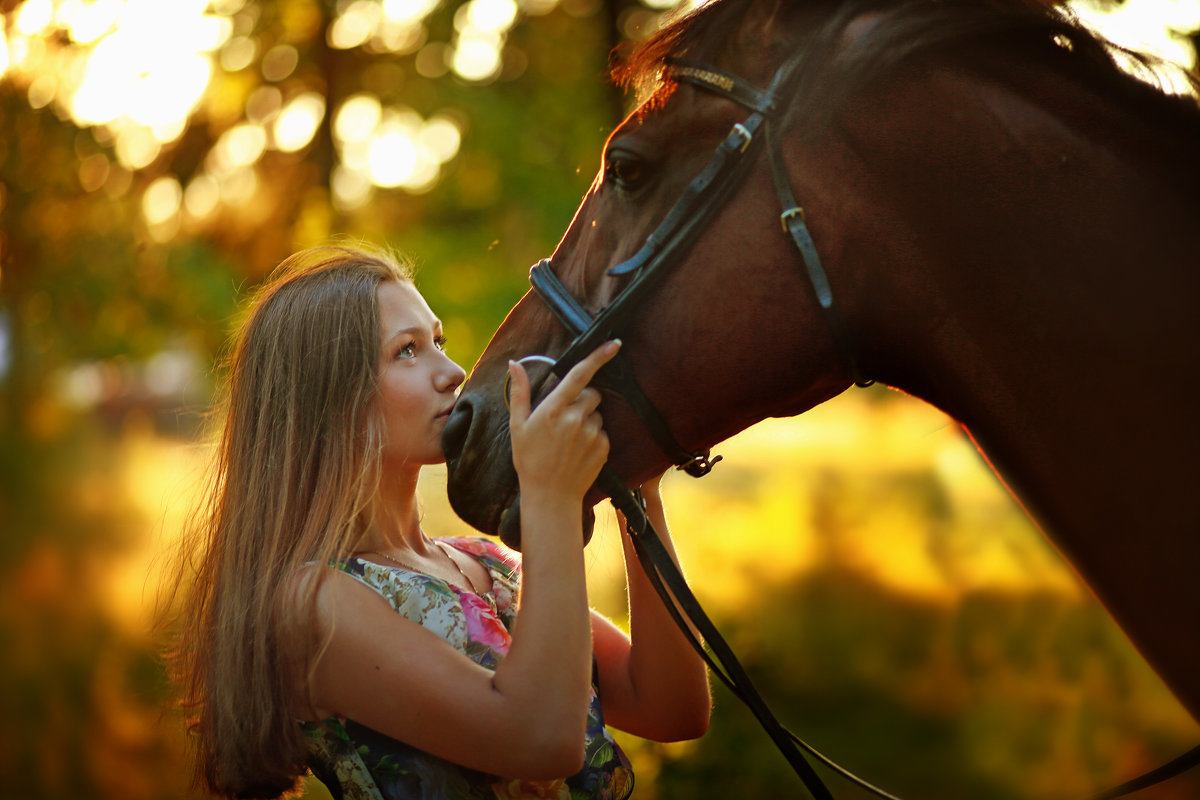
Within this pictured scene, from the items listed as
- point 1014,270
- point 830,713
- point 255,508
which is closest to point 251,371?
point 255,508

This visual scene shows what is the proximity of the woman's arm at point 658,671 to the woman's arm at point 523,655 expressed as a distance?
0.47 m

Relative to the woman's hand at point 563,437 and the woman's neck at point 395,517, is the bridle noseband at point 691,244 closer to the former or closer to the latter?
the woman's hand at point 563,437

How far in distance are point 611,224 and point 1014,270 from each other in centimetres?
65

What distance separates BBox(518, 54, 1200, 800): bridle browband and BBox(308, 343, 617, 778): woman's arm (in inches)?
3.2

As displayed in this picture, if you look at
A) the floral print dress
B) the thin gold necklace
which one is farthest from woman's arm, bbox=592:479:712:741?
the thin gold necklace

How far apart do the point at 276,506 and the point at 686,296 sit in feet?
2.92

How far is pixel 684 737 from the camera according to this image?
198 centimetres

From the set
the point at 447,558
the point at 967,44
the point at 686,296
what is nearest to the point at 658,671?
the point at 447,558

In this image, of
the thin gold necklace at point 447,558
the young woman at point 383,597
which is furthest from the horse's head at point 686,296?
the thin gold necklace at point 447,558

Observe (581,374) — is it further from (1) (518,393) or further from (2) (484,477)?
(2) (484,477)

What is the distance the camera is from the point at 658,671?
6.34ft

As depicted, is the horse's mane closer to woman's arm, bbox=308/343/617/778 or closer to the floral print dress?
woman's arm, bbox=308/343/617/778

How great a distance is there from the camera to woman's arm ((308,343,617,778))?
1409 millimetres

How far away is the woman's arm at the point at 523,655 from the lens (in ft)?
4.62
